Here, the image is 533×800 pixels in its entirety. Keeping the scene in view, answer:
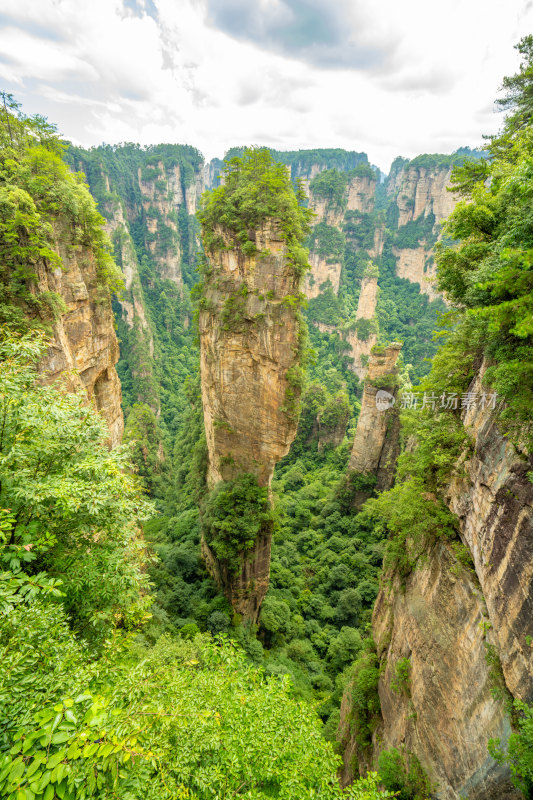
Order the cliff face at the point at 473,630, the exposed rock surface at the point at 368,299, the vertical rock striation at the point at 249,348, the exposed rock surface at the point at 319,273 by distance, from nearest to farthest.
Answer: the cliff face at the point at 473,630, the vertical rock striation at the point at 249,348, the exposed rock surface at the point at 368,299, the exposed rock surface at the point at 319,273

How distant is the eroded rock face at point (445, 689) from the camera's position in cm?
564

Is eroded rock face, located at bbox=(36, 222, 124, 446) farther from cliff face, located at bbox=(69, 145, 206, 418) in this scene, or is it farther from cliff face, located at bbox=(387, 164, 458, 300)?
cliff face, located at bbox=(387, 164, 458, 300)

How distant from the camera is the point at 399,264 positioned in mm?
74688

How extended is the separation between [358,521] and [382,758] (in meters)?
20.8

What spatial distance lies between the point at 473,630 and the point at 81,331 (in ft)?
45.6

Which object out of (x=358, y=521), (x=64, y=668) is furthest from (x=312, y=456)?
(x=64, y=668)

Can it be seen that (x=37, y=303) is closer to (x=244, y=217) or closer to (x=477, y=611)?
(x=244, y=217)

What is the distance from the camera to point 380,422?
29594 mm

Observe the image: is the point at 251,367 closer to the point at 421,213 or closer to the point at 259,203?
the point at 259,203

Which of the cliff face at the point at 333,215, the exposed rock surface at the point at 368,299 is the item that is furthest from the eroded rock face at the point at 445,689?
the cliff face at the point at 333,215

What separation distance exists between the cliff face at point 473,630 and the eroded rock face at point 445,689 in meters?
0.02

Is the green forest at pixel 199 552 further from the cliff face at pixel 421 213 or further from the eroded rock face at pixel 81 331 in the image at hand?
the cliff face at pixel 421 213

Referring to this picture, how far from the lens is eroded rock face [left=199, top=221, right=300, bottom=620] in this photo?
16.3 metres

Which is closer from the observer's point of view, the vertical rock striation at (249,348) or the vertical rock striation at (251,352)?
the vertical rock striation at (249,348)
